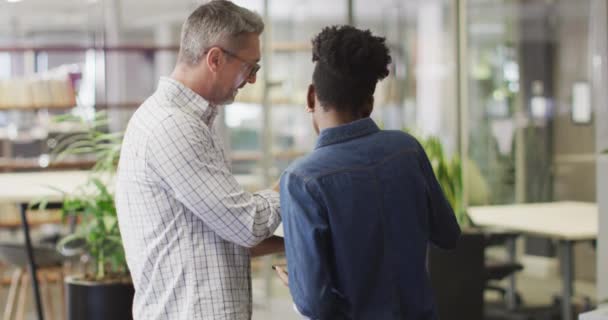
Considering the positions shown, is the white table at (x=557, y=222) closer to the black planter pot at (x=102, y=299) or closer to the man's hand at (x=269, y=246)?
the black planter pot at (x=102, y=299)

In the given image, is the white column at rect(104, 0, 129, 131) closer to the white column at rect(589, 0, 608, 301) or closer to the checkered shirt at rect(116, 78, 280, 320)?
the white column at rect(589, 0, 608, 301)

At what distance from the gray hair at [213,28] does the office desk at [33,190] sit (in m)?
2.14

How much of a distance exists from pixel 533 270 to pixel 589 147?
120cm

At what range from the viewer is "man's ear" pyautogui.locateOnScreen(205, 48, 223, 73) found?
7.57 ft

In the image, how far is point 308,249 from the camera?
1929 mm

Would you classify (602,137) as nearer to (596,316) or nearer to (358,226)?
(596,316)

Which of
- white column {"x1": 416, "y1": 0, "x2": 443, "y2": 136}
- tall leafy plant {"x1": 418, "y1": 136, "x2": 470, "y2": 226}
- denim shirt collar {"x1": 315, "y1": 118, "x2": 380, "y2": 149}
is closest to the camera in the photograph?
denim shirt collar {"x1": 315, "y1": 118, "x2": 380, "y2": 149}

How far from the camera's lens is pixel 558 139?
758cm

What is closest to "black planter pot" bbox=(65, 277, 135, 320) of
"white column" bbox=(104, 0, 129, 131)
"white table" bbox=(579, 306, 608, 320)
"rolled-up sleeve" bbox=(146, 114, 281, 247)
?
"rolled-up sleeve" bbox=(146, 114, 281, 247)

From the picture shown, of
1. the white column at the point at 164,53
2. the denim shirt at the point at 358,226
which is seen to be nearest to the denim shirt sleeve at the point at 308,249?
the denim shirt at the point at 358,226

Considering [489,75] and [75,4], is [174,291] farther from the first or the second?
[489,75]

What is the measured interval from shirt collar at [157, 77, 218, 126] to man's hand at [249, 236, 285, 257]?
0.35 m

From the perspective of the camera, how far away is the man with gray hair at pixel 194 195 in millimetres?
2211

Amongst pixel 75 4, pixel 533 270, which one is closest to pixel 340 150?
pixel 75 4
